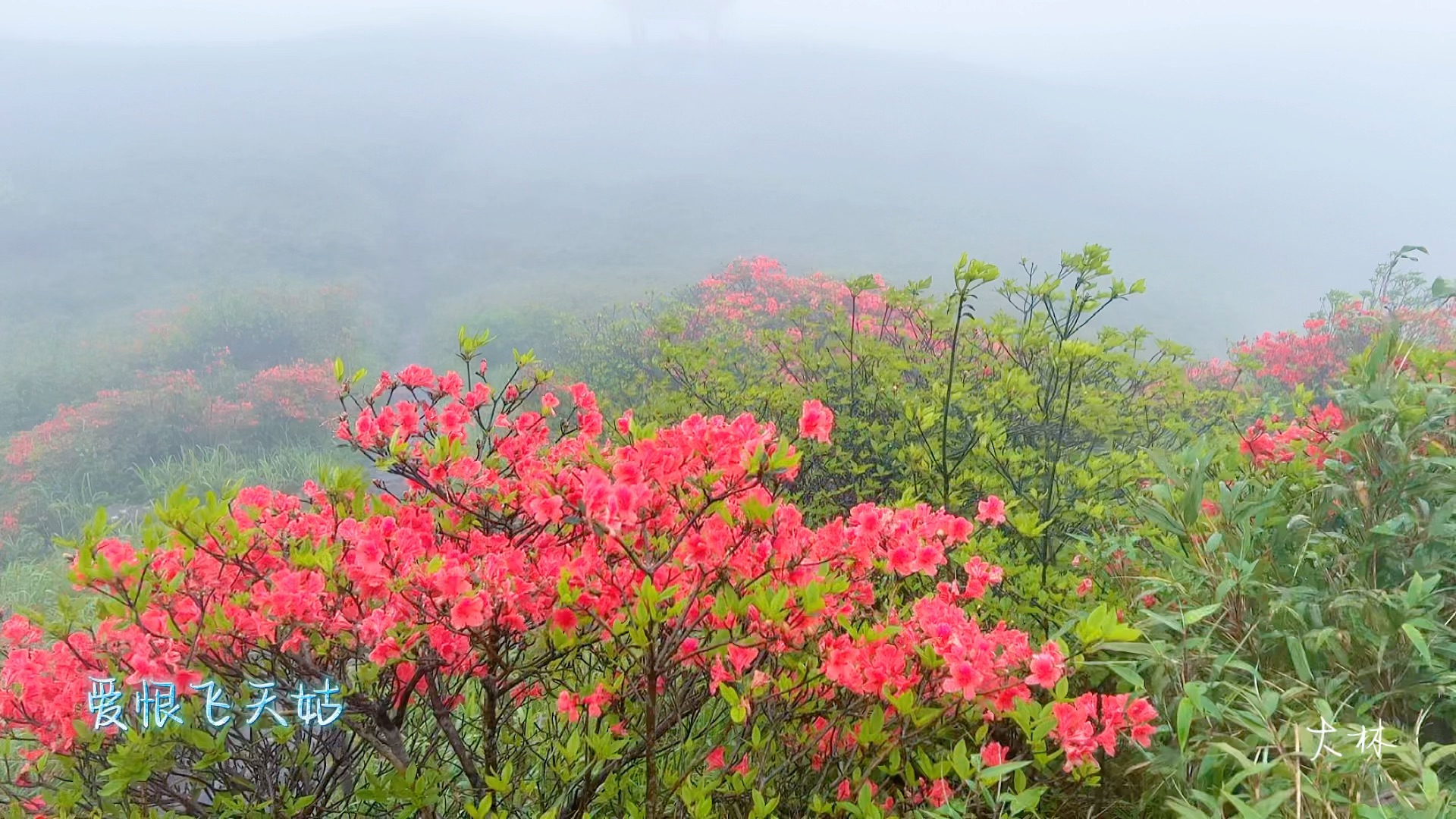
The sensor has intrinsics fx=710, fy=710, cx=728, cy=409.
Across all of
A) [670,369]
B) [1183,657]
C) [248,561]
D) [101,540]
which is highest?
[101,540]

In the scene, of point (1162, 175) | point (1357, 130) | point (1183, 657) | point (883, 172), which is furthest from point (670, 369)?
point (1357, 130)

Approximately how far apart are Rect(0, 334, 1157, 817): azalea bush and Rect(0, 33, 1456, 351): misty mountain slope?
13.6 metres

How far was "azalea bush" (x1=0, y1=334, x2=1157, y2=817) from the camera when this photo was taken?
1417 millimetres

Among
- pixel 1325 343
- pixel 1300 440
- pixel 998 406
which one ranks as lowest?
pixel 1325 343

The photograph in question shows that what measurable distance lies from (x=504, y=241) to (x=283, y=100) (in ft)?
32.7

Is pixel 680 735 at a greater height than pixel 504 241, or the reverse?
pixel 680 735

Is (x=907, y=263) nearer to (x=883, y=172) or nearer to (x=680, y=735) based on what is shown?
(x=883, y=172)

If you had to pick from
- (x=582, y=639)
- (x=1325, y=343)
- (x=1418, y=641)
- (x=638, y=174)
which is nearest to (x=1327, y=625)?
(x=1418, y=641)

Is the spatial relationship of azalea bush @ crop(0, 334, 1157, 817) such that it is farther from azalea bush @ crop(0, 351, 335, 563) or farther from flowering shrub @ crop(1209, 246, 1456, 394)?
azalea bush @ crop(0, 351, 335, 563)

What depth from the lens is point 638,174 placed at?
73.5ft

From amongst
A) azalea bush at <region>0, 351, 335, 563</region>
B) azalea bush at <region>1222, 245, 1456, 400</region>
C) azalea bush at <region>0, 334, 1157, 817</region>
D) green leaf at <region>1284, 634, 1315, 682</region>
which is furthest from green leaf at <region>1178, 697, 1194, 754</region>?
azalea bush at <region>0, 351, 335, 563</region>

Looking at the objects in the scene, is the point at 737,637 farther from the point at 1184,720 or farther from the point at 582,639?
the point at 1184,720

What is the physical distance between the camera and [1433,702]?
1.54 m

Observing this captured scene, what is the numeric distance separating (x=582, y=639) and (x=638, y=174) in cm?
2241
